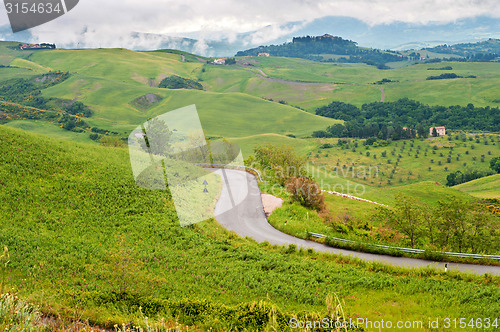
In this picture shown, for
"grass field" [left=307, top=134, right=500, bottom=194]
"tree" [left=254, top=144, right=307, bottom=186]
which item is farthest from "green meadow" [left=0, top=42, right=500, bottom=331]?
"grass field" [left=307, top=134, right=500, bottom=194]

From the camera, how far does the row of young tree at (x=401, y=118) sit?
119 metres

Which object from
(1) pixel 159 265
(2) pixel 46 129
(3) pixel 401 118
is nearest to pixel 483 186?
(1) pixel 159 265

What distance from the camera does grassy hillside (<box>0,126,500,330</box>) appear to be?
11.4 meters

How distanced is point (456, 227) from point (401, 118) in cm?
14216

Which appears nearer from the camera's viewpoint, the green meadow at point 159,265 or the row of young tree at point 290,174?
the green meadow at point 159,265

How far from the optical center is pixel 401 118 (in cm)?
14975

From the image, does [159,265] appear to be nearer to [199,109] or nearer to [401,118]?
[199,109]

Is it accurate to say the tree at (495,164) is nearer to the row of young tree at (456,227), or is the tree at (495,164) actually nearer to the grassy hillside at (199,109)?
the grassy hillside at (199,109)

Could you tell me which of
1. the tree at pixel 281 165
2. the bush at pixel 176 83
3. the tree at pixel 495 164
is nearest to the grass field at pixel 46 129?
the tree at pixel 281 165

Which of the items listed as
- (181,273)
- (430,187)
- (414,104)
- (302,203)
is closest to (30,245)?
(181,273)

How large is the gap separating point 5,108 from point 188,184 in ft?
379

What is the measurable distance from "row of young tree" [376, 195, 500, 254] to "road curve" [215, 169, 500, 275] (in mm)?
2895

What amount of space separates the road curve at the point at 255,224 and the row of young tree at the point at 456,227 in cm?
290

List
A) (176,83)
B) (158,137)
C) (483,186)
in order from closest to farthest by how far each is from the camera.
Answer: (158,137)
(483,186)
(176,83)
